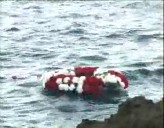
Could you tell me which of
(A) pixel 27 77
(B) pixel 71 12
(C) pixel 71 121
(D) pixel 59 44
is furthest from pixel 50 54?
(B) pixel 71 12

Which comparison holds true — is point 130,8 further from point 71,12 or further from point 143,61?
point 143,61

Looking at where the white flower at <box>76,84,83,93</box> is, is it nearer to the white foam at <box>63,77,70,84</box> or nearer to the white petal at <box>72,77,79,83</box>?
the white petal at <box>72,77,79,83</box>

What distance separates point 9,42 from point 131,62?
4.70m

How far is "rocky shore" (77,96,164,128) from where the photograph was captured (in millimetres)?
5141

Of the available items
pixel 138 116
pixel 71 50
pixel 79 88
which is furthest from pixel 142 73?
pixel 138 116

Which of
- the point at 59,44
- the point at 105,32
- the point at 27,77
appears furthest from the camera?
the point at 105,32

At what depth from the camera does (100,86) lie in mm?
11531

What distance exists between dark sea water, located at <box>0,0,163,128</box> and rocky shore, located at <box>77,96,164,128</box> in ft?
14.3

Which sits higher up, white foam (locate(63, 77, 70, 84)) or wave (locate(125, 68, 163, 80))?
white foam (locate(63, 77, 70, 84))

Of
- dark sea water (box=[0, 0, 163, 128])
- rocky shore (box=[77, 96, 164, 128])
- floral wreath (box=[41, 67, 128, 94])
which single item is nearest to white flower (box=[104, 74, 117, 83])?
floral wreath (box=[41, 67, 128, 94])

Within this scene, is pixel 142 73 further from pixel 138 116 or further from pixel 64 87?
pixel 138 116

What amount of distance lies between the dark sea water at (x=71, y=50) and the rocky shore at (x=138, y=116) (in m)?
4.36

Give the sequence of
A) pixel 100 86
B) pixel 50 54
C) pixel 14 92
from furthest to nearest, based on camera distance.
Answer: pixel 50 54
pixel 14 92
pixel 100 86

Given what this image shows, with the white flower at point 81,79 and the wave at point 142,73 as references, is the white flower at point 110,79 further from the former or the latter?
the wave at point 142,73
